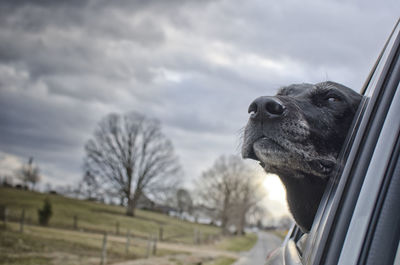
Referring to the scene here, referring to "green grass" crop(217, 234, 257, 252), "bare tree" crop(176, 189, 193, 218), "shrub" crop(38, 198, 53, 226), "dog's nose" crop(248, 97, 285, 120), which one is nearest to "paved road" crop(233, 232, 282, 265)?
"green grass" crop(217, 234, 257, 252)

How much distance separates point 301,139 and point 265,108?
0.25 m

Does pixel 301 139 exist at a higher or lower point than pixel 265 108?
lower

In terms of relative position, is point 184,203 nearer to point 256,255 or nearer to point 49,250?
point 256,255

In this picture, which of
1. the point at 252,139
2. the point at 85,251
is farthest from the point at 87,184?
the point at 252,139

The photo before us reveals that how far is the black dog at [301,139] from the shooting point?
2.03m

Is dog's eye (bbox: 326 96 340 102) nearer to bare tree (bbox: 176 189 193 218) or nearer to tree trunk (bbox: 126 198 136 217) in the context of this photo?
tree trunk (bbox: 126 198 136 217)

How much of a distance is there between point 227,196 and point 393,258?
67.3 meters

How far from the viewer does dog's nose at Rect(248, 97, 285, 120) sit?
1.98 metres

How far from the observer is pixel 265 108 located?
204 cm

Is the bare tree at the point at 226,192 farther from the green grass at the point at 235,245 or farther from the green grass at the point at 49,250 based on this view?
the green grass at the point at 49,250

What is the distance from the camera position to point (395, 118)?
1.27 metres

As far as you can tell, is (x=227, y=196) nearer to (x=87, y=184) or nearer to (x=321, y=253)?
(x=87, y=184)

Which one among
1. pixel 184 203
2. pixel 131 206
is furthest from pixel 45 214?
pixel 184 203

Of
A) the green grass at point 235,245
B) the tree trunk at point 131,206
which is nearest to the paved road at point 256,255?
the green grass at point 235,245
